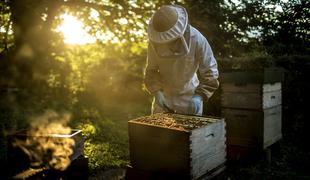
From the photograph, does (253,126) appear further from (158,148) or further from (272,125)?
(158,148)

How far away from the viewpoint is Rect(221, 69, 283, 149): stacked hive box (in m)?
3.93

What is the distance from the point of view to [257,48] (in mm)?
6570

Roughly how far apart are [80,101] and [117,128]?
4165 mm

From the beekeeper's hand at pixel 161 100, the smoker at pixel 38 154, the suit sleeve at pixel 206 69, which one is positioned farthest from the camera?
the beekeeper's hand at pixel 161 100

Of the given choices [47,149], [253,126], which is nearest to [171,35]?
[47,149]

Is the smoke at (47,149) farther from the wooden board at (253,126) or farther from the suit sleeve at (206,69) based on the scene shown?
the wooden board at (253,126)

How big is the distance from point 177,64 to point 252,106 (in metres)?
1.35

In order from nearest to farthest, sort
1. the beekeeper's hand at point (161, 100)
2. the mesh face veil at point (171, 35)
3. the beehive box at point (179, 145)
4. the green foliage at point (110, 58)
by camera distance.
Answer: the beehive box at point (179, 145), the mesh face veil at point (171, 35), the beekeeper's hand at point (161, 100), the green foliage at point (110, 58)

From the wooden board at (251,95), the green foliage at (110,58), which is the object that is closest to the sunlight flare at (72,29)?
the green foliage at (110,58)

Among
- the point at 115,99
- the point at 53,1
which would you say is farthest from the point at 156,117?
the point at 115,99

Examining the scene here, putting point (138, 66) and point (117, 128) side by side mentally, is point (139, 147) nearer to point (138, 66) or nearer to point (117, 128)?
point (117, 128)

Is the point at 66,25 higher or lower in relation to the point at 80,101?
higher

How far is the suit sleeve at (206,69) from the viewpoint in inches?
128

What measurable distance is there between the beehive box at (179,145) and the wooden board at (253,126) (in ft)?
4.77
